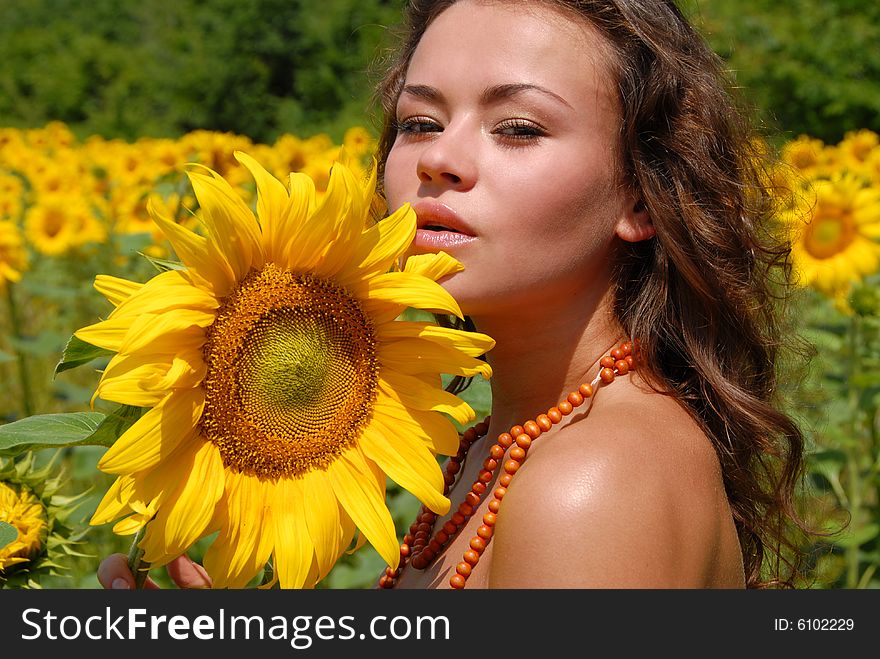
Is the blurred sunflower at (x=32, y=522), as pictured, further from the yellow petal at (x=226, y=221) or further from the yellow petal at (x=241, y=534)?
the yellow petal at (x=226, y=221)

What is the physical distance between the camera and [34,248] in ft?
15.9

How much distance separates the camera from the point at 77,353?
1.14 meters

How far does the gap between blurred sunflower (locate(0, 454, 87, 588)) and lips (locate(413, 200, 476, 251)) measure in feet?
1.92

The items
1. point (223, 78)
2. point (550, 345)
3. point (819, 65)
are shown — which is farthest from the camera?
point (223, 78)

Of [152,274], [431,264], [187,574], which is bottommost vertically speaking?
[187,574]

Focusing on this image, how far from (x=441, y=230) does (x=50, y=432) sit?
51cm

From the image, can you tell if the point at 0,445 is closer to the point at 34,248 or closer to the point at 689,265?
the point at 689,265

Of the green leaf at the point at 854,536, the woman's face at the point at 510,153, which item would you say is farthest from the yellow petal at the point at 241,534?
the green leaf at the point at 854,536

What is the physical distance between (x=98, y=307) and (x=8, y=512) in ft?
10.1

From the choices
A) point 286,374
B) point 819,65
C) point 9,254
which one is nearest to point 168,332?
point 286,374

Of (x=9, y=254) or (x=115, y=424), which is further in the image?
(x=9, y=254)

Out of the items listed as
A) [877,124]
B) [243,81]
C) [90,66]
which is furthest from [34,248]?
[90,66]

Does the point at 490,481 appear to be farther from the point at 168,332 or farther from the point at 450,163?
the point at 168,332

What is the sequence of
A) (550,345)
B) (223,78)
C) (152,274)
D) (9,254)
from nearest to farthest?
1. (550,345)
2. (152,274)
3. (9,254)
4. (223,78)
